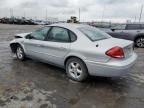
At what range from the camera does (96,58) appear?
455 cm

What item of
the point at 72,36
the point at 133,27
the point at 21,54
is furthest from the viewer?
the point at 133,27

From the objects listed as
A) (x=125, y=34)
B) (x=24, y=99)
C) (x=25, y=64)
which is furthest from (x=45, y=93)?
(x=125, y=34)

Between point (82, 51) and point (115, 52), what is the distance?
0.83 metres

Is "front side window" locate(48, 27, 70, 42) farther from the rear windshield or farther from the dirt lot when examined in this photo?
the dirt lot

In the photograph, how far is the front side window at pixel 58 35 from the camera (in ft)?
17.2

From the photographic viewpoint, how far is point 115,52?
4438 mm

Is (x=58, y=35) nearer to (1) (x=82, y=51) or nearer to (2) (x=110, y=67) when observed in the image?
(1) (x=82, y=51)

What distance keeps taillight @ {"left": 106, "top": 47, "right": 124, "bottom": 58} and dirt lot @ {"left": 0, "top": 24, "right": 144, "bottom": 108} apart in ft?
2.87

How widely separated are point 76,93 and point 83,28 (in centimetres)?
198

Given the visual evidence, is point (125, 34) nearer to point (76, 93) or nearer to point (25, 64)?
point (25, 64)

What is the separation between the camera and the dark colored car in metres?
11.6

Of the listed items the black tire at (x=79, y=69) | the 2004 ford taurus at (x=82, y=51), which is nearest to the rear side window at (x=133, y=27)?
the 2004 ford taurus at (x=82, y=51)

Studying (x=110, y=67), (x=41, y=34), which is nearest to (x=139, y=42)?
(x=41, y=34)

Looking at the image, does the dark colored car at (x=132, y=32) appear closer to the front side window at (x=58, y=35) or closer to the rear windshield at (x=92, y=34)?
the rear windshield at (x=92, y=34)
